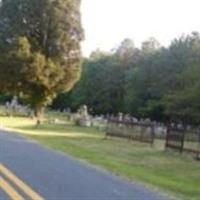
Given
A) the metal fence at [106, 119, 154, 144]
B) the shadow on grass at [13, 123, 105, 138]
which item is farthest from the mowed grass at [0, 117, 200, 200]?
the shadow on grass at [13, 123, 105, 138]

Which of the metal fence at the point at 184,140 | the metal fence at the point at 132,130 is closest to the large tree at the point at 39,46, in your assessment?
the metal fence at the point at 132,130

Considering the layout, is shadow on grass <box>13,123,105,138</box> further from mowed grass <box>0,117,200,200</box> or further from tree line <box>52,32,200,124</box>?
tree line <box>52,32,200,124</box>

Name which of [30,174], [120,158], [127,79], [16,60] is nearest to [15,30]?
[16,60]

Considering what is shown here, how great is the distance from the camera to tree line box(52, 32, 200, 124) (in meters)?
58.9

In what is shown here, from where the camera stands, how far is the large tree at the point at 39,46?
65.1 m

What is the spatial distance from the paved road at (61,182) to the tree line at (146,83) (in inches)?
1419

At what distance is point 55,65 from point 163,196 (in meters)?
52.1

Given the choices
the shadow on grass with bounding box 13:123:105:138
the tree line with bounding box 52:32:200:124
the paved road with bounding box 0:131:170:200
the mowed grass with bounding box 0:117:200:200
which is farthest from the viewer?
the tree line with bounding box 52:32:200:124

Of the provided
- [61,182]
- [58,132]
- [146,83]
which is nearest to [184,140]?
[58,132]

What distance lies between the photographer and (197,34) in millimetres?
73938

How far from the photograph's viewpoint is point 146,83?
76.3m

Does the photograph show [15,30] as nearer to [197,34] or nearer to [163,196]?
[197,34]

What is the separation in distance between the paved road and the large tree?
4480 centimetres

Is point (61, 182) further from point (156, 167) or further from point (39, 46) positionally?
point (39, 46)
